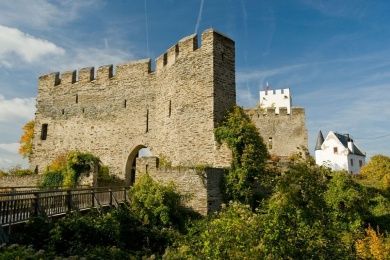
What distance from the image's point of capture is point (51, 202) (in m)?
12.3

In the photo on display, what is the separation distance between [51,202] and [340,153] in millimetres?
37022

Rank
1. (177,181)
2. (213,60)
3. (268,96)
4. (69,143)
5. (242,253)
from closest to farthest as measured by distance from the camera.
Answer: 1. (242,253)
2. (177,181)
3. (213,60)
4. (69,143)
5. (268,96)

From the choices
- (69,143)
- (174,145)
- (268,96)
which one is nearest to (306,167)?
(174,145)

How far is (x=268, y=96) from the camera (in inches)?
1727

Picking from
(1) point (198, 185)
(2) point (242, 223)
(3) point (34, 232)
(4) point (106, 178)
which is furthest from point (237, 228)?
(4) point (106, 178)

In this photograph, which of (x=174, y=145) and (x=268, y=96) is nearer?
(x=174, y=145)

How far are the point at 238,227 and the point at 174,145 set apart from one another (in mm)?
9841

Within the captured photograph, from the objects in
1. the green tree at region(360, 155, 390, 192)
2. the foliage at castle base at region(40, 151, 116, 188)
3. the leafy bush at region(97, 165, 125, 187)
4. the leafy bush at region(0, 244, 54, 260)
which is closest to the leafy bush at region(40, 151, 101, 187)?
the foliage at castle base at region(40, 151, 116, 188)

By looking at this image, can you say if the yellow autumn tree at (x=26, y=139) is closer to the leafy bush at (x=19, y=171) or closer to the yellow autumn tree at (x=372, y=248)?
the leafy bush at (x=19, y=171)

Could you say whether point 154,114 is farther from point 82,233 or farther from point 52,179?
point 82,233

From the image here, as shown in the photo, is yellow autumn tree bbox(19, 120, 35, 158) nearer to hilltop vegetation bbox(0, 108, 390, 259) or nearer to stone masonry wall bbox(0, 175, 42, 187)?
stone masonry wall bbox(0, 175, 42, 187)

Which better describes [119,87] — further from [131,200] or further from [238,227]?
[238,227]

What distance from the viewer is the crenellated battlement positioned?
18172 mm

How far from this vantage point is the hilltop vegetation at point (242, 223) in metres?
9.94
